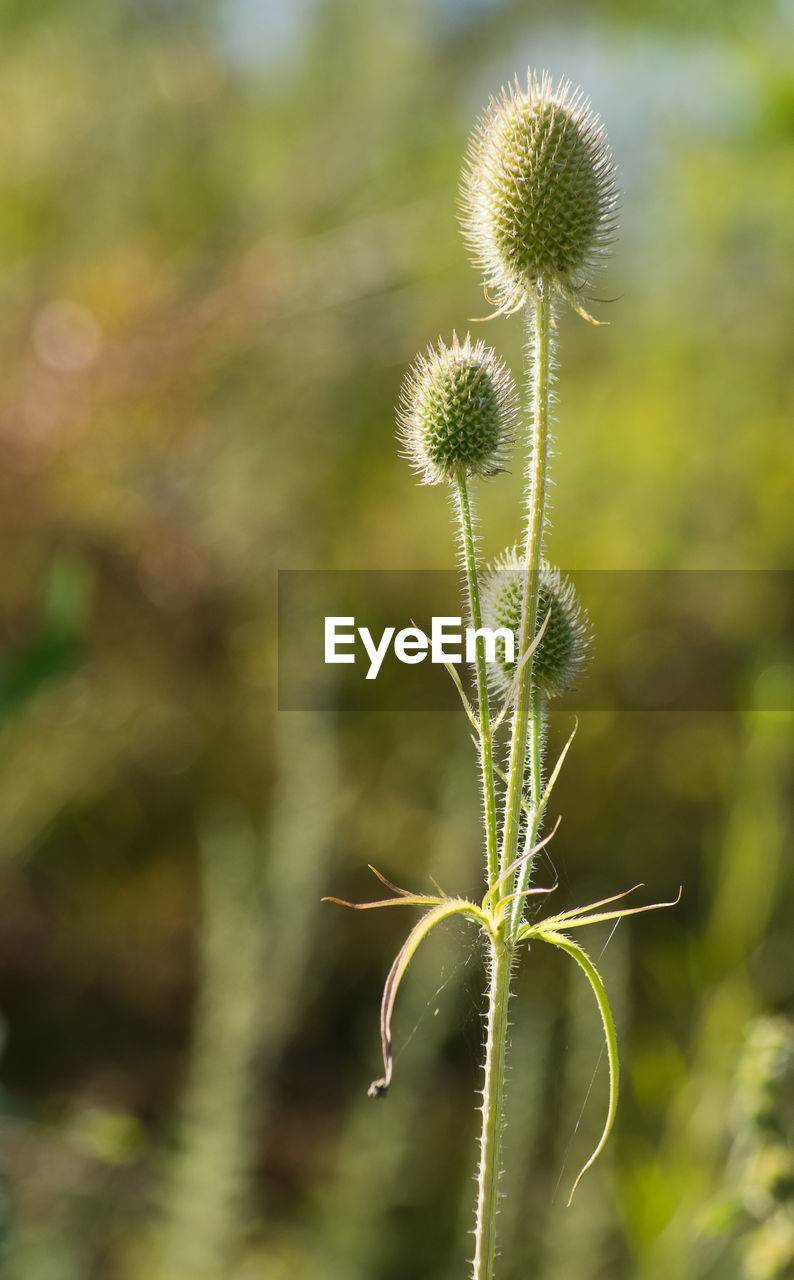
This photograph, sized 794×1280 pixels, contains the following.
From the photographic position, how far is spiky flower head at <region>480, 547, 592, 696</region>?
908mm

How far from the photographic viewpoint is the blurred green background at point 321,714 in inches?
106

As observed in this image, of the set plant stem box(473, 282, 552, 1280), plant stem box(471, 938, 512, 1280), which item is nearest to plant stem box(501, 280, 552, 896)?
plant stem box(473, 282, 552, 1280)

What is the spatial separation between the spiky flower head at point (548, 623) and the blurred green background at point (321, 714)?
68 cm

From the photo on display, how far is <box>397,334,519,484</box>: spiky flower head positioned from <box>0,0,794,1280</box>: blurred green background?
87cm

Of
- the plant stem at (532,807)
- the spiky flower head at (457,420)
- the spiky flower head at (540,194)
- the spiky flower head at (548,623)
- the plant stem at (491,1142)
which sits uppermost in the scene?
the spiky flower head at (540,194)

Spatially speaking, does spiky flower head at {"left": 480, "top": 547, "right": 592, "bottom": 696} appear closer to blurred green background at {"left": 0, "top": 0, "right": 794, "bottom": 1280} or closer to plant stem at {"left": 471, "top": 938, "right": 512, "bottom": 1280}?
plant stem at {"left": 471, "top": 938, "right": 512, "bottom": 1280}

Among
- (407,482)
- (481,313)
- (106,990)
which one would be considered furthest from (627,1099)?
(481,313)

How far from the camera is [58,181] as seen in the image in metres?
6.82

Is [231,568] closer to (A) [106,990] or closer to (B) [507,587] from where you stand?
(A) [106,990]

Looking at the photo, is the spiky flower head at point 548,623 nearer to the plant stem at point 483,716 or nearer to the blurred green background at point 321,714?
the plant stem at point 483,716

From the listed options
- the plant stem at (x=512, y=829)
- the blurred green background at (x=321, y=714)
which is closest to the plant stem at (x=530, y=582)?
the plant stem at (x=512, y=829)

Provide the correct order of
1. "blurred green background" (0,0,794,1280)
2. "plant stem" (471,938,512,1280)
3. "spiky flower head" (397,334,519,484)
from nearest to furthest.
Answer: "plant stem" (471,938,512,1280), "spiky flower head" (397,334,519,484), "blurred green background" (0,0,794,1280)

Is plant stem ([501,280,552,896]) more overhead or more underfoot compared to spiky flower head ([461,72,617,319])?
more underfoot

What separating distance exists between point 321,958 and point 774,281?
433 centimetres
